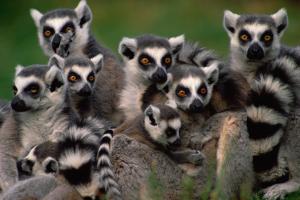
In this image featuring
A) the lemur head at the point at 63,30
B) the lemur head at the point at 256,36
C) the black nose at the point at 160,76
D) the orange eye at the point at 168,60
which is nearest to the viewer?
the black nose at the point at 160,76

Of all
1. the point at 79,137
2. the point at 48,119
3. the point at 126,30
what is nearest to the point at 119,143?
the point at 79,137

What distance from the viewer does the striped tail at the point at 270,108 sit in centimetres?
834

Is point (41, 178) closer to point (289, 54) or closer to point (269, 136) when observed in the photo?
point (269, 136)

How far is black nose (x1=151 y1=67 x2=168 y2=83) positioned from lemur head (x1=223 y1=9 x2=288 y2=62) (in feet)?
2.62

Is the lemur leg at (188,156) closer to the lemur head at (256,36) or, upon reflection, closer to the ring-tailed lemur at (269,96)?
the ring-tailed lemur at (269,96)

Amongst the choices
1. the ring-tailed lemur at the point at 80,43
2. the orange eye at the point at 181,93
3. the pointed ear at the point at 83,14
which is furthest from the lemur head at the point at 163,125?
the pointed ear at the point at 83,14

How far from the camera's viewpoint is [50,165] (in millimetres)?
7980

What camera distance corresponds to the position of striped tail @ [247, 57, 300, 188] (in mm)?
8336

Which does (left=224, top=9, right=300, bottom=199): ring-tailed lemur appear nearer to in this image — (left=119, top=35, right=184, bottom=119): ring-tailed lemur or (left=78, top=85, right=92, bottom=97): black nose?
(left=119, top=35, right=184, bottom=119): ring-tailed lemur

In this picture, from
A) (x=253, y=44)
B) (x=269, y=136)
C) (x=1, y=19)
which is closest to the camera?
(x=269, y=136)

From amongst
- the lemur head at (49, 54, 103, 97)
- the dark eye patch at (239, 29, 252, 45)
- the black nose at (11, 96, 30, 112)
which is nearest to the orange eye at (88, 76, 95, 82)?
the lemur head at (49, 54, 103, 97)

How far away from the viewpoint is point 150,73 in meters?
9.33

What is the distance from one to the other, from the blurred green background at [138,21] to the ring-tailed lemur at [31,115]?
33.9 ft

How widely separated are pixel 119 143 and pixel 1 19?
1593 cm
